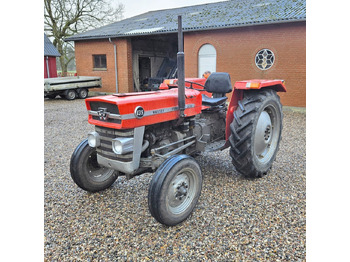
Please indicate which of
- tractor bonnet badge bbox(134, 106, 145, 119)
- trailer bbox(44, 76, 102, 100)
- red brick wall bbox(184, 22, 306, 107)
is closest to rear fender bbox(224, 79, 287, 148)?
tractor bonnet badge bbox(134, 106, 145, 119)

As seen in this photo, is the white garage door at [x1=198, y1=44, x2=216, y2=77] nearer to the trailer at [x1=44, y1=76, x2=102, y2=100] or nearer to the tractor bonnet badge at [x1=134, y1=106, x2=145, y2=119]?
the trailer at [x1=44, y1=76, x2=102, y2=100]

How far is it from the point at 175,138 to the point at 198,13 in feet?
40.4

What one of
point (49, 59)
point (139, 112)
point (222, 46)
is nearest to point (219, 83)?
point (139, 112)

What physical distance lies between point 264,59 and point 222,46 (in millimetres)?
1809

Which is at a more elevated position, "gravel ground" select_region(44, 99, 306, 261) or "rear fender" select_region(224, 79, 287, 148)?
"rear fender" select_region(224, 79, 287, 148)

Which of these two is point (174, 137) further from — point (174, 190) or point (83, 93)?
point (83, 93)

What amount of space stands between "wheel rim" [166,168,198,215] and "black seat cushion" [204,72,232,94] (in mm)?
1587

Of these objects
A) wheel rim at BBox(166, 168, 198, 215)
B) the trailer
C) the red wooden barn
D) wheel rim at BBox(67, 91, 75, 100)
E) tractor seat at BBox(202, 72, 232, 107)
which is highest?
the red wooden barn

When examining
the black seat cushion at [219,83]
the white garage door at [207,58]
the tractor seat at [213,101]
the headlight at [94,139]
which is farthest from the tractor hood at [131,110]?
the white garage door at [207,58]

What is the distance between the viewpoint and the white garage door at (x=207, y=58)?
1146cm

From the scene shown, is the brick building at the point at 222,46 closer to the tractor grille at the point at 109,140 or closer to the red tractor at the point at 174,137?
the red tractor at the point at 174,137

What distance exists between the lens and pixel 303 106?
9.71m

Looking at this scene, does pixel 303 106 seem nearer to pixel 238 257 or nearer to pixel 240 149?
pixel 240 149

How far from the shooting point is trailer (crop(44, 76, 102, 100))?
12.5 meters
